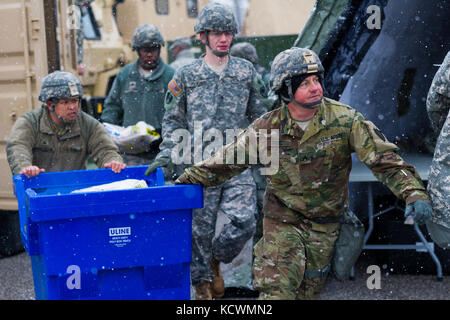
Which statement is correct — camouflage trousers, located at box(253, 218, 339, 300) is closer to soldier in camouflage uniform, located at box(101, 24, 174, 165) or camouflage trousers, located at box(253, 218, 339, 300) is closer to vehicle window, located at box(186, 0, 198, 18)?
soldier in camouflage uniform, located at box(101, 24, 174, 165)

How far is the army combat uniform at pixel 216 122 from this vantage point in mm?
4914

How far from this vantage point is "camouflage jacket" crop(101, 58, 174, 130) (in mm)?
6129

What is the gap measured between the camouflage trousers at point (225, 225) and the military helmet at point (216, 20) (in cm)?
105

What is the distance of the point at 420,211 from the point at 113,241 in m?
1.43

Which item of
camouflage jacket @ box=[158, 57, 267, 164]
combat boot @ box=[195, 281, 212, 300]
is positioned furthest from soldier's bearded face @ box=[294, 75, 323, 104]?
combat boot @ box=[195, 281, 212, 300]

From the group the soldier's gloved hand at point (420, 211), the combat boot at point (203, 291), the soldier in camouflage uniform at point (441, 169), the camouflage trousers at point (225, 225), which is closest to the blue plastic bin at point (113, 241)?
the soldier's gloved hand at point (420, 211)

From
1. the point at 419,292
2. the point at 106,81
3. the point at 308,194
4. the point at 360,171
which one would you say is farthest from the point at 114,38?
the point at 308,194

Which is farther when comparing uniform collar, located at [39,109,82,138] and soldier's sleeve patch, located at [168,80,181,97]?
soldier's sleeve patch, located at [168,80,181,97]

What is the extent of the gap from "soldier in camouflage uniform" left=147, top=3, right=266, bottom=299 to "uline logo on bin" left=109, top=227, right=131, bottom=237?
1605 mm

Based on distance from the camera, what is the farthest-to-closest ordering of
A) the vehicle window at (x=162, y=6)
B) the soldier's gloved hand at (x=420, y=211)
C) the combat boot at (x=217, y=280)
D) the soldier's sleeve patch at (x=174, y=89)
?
the vehicle window at (x=162, y=6) < the combat boot at (x=217, y=280) < the soldier's sleeve patch at (x=174, y=89) < the soldier's gloved hand at (x=420, y=211)

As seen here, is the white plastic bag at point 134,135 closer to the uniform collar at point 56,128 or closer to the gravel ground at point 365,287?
the uniform collar at point 56,128

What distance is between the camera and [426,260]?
5.88 metres

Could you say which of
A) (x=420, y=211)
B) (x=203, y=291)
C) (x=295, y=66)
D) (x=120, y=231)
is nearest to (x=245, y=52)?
(x=203, y=291)

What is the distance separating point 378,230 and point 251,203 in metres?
1.64
